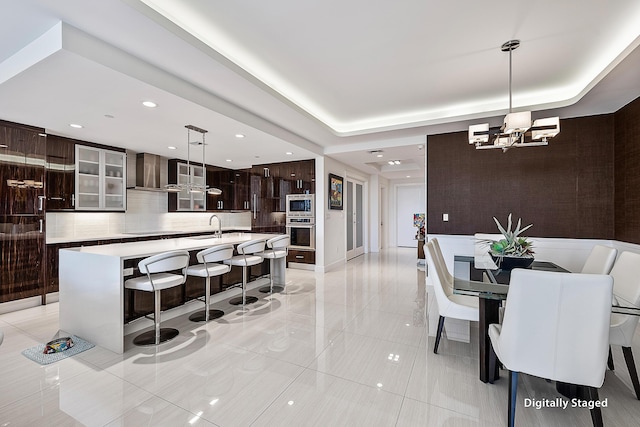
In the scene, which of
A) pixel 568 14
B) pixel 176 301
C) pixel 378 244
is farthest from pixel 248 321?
pixel 378 244

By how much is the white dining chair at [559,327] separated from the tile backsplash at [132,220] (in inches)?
235

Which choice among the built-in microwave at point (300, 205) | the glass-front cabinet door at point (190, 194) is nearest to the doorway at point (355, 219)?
the built-in microwave at point (300, 205)

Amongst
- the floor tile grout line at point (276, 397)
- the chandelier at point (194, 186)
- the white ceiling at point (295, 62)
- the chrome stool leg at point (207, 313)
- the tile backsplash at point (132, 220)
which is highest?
the white ceiling at point (295, 62)

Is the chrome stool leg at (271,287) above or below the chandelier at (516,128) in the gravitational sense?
below

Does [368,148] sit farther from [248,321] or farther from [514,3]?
[248,321]

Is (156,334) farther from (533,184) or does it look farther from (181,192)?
(533,184)

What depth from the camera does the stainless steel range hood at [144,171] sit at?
5.47 metres

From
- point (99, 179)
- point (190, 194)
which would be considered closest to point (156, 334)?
point (99, 179)

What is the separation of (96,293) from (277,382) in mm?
1958

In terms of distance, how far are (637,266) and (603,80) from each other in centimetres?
201

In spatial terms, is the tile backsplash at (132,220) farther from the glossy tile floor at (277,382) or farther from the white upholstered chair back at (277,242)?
the white upholstered chair back at (277,242)

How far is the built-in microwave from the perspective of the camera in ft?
20.1

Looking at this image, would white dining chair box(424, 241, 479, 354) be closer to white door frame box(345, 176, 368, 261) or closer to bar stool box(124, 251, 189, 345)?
bar stool box(124, 251, 189, 345)

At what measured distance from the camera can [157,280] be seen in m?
2.75
